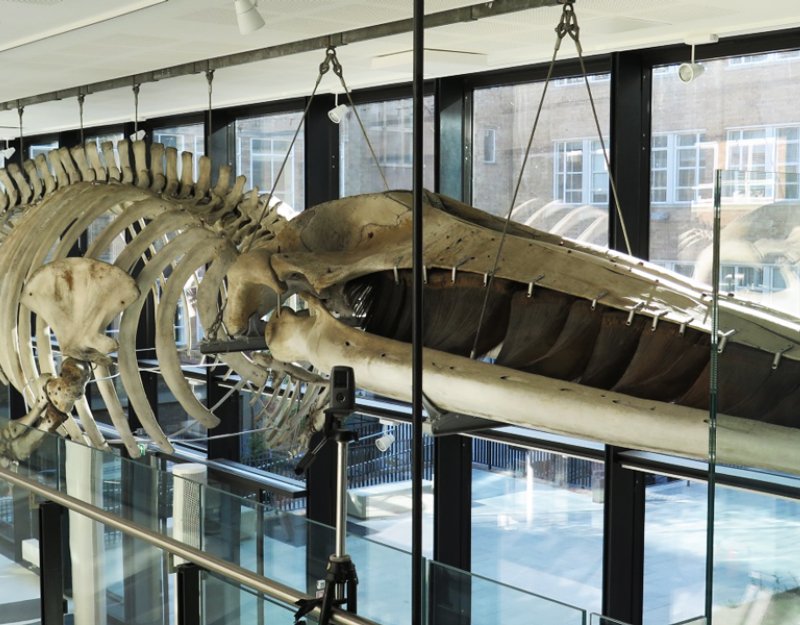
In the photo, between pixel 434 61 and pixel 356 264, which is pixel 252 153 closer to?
pixel 434 61

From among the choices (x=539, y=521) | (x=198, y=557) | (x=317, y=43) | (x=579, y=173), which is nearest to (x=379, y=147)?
(x=579, y=173)

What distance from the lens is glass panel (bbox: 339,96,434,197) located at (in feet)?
27.8

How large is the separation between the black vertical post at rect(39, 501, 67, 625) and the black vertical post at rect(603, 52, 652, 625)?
420 cm

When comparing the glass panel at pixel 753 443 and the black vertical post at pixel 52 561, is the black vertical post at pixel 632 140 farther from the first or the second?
the glass panel at pixel 753 443

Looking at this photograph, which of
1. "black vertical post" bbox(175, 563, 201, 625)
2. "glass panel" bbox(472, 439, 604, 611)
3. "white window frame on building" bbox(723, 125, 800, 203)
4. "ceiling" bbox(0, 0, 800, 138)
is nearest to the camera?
"black vertical post" bbox(175, 563, 201, 625)

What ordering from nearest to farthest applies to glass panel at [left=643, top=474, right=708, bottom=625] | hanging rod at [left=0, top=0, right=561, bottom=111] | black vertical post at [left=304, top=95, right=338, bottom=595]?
1. hanging rod at [left=0, top=0, right=561, bottom=111]
2. glass panel at [left=643, top=474, right=708, bottom=625]
3. black vertical post at [left=304, top=95, right=338, bottom=595]

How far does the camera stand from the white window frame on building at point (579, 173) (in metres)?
7.02

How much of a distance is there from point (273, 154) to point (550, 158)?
333 cm

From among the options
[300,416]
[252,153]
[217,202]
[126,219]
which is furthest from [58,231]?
[252,153]

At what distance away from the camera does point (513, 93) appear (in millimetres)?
7641

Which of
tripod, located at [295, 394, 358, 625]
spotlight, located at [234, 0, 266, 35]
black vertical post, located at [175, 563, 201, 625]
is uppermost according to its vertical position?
spotlight, located at [234, 0, 266, 35]

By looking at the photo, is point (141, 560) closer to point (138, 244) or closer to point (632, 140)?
point (138, 244)

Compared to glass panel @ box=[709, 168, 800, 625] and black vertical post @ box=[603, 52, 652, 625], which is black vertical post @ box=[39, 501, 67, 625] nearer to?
glass panel @ box=[709, 168, 800, 625]

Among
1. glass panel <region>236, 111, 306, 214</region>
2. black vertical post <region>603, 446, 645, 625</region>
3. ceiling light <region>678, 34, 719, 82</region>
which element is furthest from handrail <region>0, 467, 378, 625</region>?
glass panel <region>236, 111, 306, 214</region>
